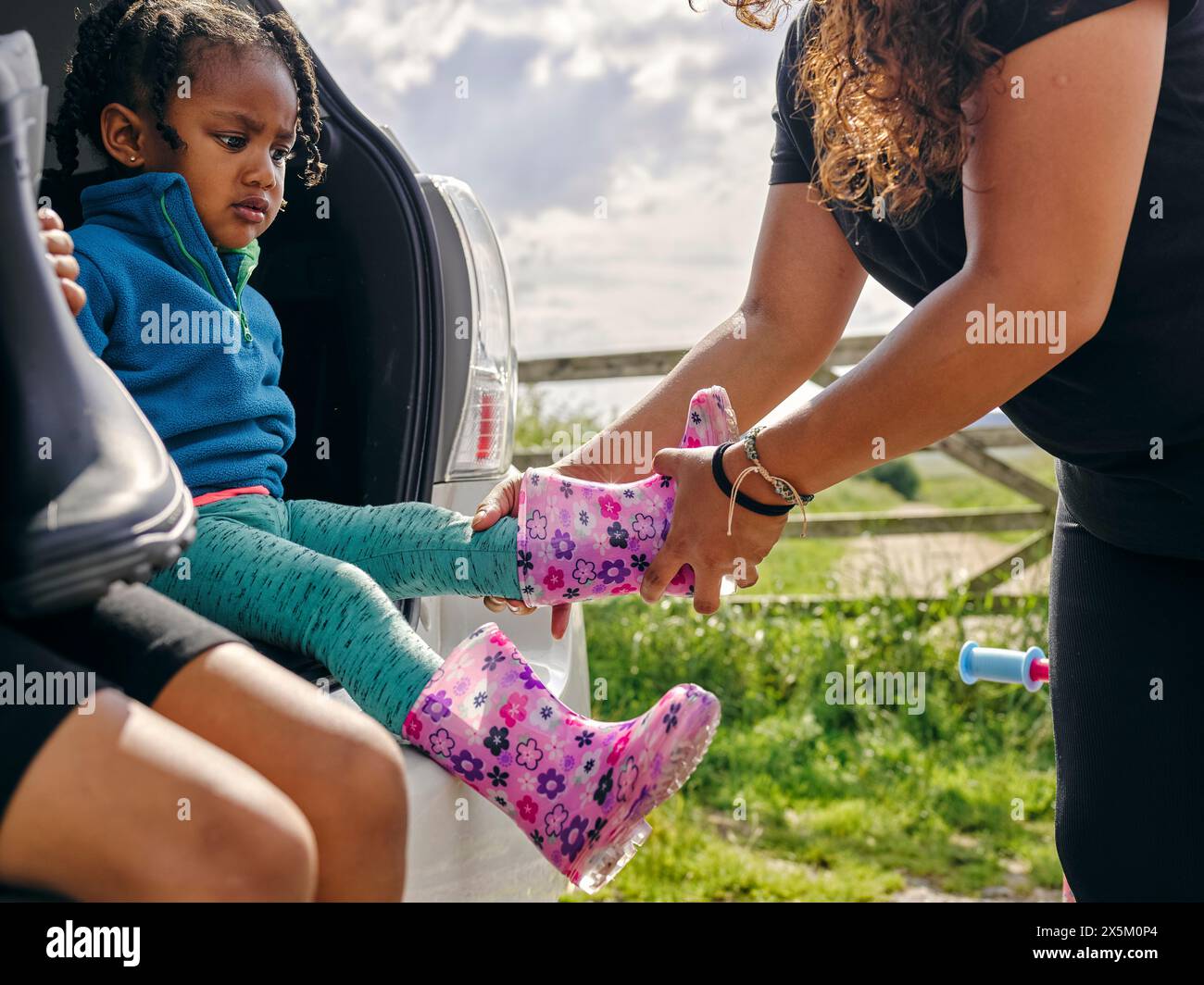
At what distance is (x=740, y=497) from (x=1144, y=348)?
0.51 meters

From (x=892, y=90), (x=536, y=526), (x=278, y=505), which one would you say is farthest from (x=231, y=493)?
(x=892, y=90)

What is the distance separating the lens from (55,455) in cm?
89

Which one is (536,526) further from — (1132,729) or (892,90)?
(1132,729)

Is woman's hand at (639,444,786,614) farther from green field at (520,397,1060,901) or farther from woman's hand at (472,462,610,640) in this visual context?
green field at (520,397,1060,901)

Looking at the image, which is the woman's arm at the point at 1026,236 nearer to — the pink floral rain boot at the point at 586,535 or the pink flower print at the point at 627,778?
the pink floral rain boot at the point at 586,535

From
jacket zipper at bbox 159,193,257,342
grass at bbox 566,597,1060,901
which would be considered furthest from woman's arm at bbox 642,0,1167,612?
grass at bbox 566,597,1060,901

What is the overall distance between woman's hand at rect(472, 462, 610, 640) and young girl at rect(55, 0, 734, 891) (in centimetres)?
3

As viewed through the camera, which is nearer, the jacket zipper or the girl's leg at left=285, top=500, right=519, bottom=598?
the girl's leg at left=285, top=500, right=519, bottom=598

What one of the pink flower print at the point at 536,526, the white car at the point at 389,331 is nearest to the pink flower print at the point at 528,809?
the pink flower print at the point at 536,526

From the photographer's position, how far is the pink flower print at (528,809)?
1.31 meters

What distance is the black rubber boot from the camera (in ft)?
2.79

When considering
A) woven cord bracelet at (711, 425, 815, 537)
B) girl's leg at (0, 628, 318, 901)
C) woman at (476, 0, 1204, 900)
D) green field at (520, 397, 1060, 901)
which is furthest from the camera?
green field at (520, 397, 1060, 901)
